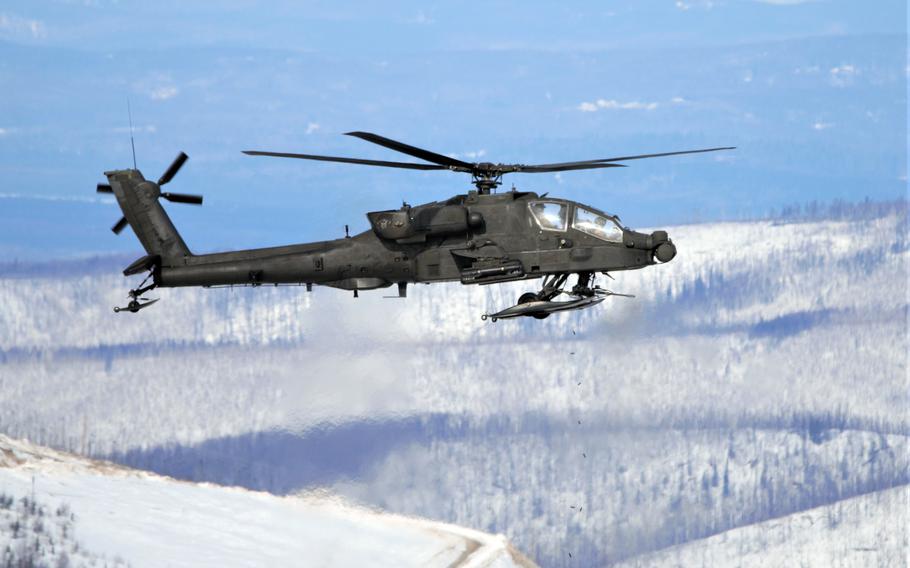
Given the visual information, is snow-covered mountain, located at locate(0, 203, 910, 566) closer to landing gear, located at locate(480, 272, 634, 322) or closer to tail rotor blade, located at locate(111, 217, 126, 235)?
tail rotor blade, located at locate(111, 217, 126, 235)

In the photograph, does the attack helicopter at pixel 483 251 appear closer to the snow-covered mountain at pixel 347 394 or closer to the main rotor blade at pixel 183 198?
the main rotor blade at pixel 183 198

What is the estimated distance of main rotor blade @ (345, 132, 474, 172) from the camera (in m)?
63.1

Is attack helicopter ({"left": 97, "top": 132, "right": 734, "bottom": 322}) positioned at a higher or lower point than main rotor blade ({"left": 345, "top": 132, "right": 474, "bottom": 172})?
lower

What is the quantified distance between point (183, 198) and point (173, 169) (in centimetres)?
146

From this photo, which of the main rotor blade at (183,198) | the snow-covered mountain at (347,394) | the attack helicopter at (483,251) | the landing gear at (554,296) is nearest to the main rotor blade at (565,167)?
the attack helicopter at (483,251)

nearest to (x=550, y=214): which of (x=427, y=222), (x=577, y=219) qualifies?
(x=577, y=219)

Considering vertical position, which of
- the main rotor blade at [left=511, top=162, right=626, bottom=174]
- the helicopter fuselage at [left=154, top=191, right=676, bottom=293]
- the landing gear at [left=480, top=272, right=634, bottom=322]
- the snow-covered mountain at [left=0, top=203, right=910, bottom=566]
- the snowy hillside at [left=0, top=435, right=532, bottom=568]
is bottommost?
the snowy hillside at [left=0, top=435, right=532, bottom=568]

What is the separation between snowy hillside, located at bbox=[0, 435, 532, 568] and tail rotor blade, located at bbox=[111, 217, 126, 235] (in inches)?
2322

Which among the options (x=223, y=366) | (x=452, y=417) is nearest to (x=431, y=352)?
(x=452, y=417)

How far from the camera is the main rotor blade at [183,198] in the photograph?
76.1m

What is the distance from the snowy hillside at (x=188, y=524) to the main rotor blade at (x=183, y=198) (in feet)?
194

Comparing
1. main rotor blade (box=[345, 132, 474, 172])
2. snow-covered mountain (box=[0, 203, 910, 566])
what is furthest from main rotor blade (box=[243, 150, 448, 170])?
snow-covered mountain (box=[0, 203, 910, 566])

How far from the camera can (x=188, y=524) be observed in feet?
472

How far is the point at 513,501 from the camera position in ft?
598
